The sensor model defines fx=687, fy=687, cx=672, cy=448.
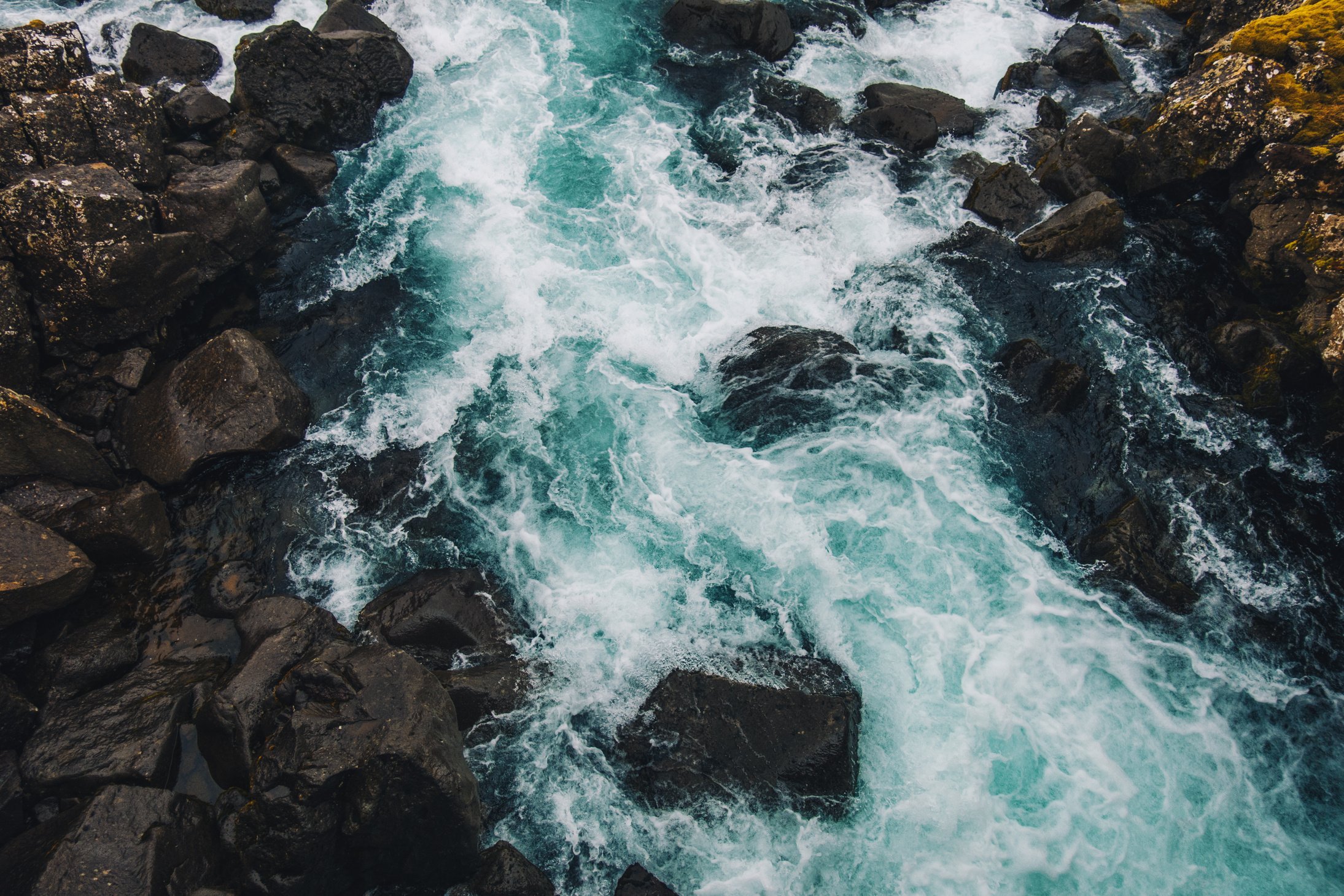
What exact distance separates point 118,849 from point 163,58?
15922 millimetres

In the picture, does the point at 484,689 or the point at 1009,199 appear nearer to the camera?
the point at 484,689

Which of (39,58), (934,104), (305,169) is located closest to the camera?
(39,58)

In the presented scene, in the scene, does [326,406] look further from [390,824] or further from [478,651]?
[390,824]

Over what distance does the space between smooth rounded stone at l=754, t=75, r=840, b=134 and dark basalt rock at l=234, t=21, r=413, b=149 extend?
8.80 metres

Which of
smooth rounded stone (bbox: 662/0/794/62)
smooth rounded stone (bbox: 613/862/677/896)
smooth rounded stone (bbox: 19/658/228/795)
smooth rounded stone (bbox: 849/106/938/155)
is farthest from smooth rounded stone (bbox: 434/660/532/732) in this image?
smooth rounded stone (bbox: 662/0/794/62)

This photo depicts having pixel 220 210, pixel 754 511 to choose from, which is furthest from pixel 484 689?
pixel 220 210

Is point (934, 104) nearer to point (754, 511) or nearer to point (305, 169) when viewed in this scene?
point (754, 511)

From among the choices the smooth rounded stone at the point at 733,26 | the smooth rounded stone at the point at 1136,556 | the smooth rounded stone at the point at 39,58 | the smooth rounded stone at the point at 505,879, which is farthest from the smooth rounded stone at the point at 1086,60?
the smooth rounded stone at the point at 39,58

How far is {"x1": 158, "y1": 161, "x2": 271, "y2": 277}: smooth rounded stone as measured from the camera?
1169 cm

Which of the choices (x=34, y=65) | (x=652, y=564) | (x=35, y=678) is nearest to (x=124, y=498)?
(x=35, y=678)

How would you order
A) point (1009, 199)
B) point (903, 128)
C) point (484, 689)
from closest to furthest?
1. point (484, 689)
2. point (1009, 199)
3. point (903, 128)

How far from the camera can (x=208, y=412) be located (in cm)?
1009

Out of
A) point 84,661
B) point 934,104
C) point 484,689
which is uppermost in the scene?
point 934,104

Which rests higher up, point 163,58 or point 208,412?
point 163,58
